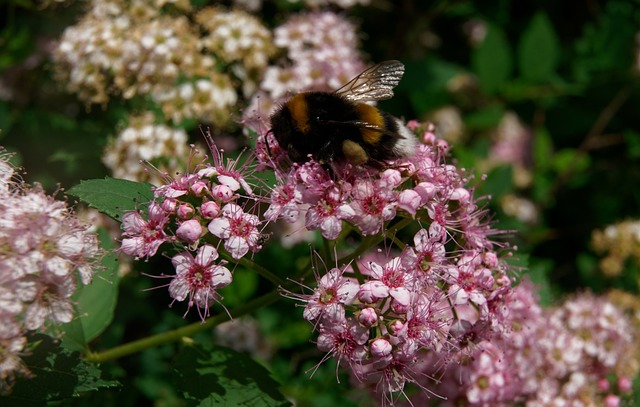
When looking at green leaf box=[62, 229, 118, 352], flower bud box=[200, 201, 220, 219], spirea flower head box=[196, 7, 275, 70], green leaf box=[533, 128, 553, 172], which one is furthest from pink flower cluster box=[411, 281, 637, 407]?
spirea flower head box=[196, 7, 275, 70]

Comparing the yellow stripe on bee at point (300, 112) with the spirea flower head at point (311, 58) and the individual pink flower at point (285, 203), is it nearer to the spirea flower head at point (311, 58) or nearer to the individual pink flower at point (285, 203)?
the individual pink flower at point (285, 203)

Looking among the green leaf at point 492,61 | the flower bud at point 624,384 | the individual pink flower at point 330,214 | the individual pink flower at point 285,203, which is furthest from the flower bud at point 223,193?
the green leaf at point 492,61

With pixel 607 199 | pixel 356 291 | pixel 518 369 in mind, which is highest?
pixel 356 291

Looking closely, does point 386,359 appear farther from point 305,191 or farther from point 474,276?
point 305,191

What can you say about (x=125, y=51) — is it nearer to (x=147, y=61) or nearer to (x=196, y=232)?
(x=147, y=61)

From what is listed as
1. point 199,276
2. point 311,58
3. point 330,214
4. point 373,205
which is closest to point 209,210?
point 199,276

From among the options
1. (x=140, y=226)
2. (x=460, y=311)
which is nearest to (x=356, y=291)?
(x=460, y=311)

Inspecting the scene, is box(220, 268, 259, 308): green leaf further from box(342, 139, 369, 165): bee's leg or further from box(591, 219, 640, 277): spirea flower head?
box(591, 219, 640, 277): spirea flower head
